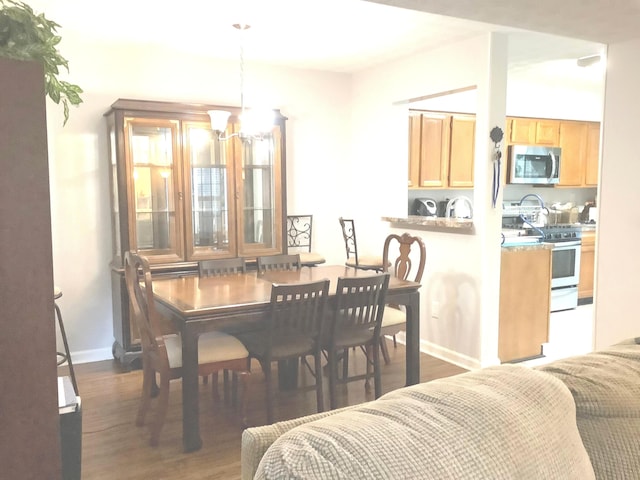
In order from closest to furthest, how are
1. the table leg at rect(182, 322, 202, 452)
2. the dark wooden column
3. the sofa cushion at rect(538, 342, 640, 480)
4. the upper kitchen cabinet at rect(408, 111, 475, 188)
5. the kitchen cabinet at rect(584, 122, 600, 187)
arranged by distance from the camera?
the sofa cushion at rect(538, 342, 640, 480) → the dark wooden column → the table leg at rect(182, 322, 202, 452) → the upper kitchen cabinet at rect(408, 111, 475, 188) → the kitchen cabinet at rect(584, 122, 600, 187)

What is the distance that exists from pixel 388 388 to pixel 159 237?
2.06 meters

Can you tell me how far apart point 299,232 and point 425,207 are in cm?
148

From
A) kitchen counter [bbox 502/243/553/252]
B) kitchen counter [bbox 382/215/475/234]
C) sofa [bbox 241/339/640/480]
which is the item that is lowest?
sofa [bbox 241/339/640/480]

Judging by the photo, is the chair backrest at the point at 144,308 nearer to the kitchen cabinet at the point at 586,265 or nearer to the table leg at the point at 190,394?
the table leg at the point at 190,394

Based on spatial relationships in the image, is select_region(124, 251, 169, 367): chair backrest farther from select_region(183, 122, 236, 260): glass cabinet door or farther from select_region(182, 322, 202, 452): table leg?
select_region(183, 122, 236, 260): glass cabinet door

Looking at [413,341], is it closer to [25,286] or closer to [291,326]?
[291,326]

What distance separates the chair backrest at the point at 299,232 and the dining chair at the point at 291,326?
79.9 inches

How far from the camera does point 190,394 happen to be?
2854mm

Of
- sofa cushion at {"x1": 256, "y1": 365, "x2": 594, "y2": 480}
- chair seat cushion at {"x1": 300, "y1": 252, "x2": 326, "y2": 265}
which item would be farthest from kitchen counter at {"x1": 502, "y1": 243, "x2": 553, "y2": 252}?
sofa cushion at {"x1": 256, "y1": 365, "x2": 594, "y2": 480}

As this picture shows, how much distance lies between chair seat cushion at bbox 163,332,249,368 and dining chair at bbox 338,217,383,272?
176cm

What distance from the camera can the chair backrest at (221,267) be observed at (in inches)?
152

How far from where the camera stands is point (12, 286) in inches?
61.2

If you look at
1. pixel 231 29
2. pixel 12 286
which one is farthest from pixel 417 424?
pixel 231 29

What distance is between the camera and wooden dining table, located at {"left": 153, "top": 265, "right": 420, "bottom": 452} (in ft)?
9.28
